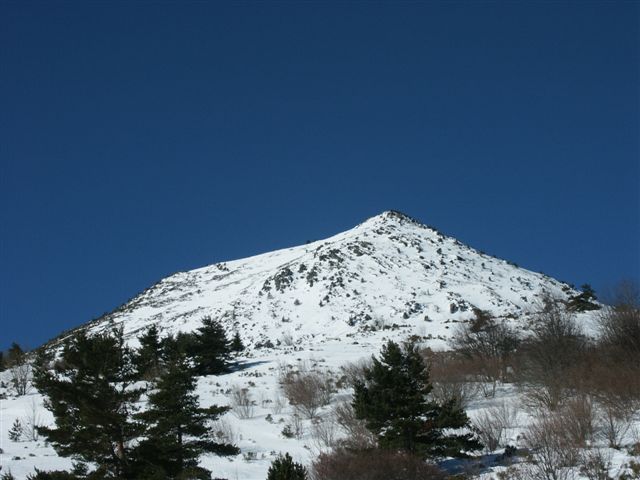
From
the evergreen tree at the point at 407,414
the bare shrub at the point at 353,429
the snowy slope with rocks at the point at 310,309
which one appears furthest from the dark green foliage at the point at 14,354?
the evergreen tree at the point at 407,414

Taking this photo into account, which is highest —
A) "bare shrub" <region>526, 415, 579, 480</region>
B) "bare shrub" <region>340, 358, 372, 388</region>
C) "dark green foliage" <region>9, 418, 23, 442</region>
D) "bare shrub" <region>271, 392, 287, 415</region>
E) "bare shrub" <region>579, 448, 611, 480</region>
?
"bare shrub" <region>340, 358, 372, 388</region>

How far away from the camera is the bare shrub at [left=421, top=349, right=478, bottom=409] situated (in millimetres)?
29292

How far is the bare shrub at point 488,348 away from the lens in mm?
35188

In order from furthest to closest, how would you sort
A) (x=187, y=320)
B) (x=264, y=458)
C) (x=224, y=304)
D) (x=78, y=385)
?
(x=224, y=304) < (x=187, y=320) < (x=264, y=458) < (x=78, y=385)

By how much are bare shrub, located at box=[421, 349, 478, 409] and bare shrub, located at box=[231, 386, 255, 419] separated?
9.64m

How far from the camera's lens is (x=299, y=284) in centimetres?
8400

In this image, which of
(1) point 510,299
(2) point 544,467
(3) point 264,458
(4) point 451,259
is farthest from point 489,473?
(4) point 451,259

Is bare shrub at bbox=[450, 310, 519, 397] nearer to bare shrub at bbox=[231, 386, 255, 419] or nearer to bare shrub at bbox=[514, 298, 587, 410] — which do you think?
bare shrub at bbox=[514, 298, 587, 410]

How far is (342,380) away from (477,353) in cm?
866

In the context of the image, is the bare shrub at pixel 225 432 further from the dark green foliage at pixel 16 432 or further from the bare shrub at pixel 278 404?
the dark green foliage at pixel 16 432

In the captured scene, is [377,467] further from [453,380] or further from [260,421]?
[260,421]

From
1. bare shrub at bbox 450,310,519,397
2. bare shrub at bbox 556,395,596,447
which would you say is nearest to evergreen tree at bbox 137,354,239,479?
bare shrub at bbox 556,395,596,447

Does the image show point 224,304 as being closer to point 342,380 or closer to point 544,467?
point 342,380

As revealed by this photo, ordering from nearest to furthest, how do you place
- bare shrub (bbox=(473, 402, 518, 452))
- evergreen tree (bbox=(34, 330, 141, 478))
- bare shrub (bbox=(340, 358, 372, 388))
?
evergreen tree (bbox=(34, 330, 141, 478)) < bare shrub (bbox=(473, 402, 518, 452)) < bare shrub (bbox=(340, 358, 372, 388))
